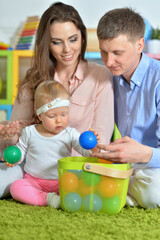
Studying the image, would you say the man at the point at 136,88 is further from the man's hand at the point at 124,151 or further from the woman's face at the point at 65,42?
the woman's face at the point at 65,42

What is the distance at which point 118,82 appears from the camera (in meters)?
1.67

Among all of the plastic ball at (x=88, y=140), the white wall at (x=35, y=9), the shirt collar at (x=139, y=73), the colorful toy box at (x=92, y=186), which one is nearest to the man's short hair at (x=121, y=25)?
the shirt collar at (x=139, y=73)

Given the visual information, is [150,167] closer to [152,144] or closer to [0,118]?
[152,144]

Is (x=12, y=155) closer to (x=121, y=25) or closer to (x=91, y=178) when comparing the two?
(x=91, y=178)

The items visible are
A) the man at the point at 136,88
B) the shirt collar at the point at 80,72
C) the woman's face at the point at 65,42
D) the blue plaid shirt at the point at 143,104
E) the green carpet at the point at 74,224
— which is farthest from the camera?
the shirt collar at the point at 80,72

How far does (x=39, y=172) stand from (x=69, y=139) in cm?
19

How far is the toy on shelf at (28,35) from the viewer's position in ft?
9.81

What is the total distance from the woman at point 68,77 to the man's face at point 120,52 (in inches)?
8.0

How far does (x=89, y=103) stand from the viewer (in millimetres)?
1707

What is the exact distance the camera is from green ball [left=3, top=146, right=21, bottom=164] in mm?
1409

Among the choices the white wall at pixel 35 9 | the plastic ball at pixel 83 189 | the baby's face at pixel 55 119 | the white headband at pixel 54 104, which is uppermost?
the white wall at pixel 35 9

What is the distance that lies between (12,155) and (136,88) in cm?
63

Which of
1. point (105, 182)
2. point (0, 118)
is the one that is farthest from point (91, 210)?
point (0, 118)

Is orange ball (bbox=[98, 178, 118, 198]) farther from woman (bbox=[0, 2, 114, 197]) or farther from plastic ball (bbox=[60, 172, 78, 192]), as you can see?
woman (bbox=[0, 2, 114, 197])
